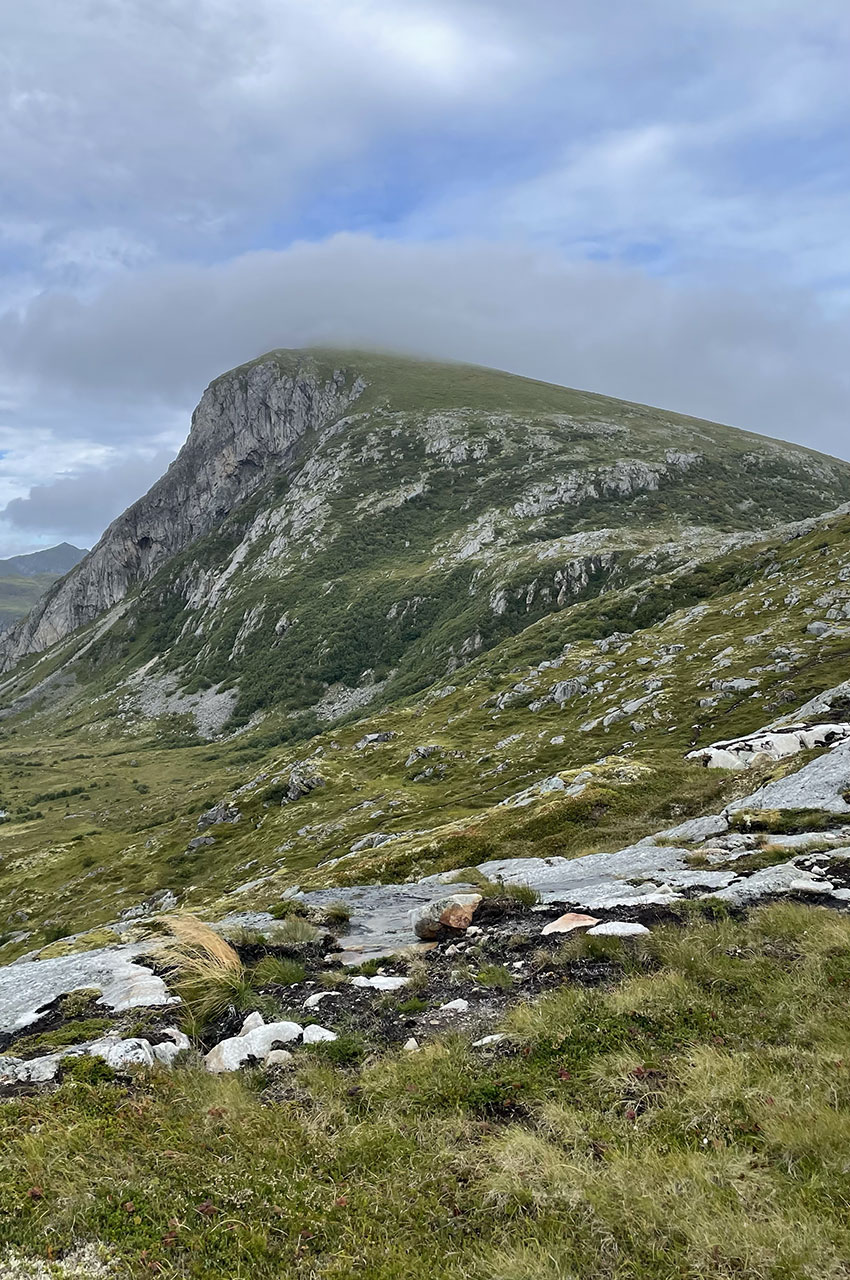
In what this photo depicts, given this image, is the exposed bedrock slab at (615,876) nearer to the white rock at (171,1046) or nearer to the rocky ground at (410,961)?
the rocky ground at (410,961)

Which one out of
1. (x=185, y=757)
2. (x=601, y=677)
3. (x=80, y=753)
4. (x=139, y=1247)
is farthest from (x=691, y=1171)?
(x=80, y=753)

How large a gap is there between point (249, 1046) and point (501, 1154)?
4.63 metres

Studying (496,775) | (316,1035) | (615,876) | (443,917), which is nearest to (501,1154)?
(316,1035)

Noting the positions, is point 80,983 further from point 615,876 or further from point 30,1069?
point 615,876

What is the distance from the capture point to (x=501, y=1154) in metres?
6.30

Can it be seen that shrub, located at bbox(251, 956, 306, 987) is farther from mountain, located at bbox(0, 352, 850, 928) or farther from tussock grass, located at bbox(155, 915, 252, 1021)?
mountain, located at bbox(0, 352, 850, 928)

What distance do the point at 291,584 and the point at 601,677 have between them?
139m

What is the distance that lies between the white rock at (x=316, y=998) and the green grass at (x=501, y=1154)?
2087 mm

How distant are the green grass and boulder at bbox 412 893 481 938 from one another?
5448mm

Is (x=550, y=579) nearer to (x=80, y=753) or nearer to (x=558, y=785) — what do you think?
(x=558, y=785)

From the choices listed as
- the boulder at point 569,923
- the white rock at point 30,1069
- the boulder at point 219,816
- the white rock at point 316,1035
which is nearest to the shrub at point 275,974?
the white rock at point 316,1035

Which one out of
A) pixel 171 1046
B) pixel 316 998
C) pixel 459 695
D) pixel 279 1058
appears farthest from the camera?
pixel 459 695

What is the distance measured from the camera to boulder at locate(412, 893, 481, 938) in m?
Result: 14.6

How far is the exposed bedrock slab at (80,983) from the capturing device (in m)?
11.0
